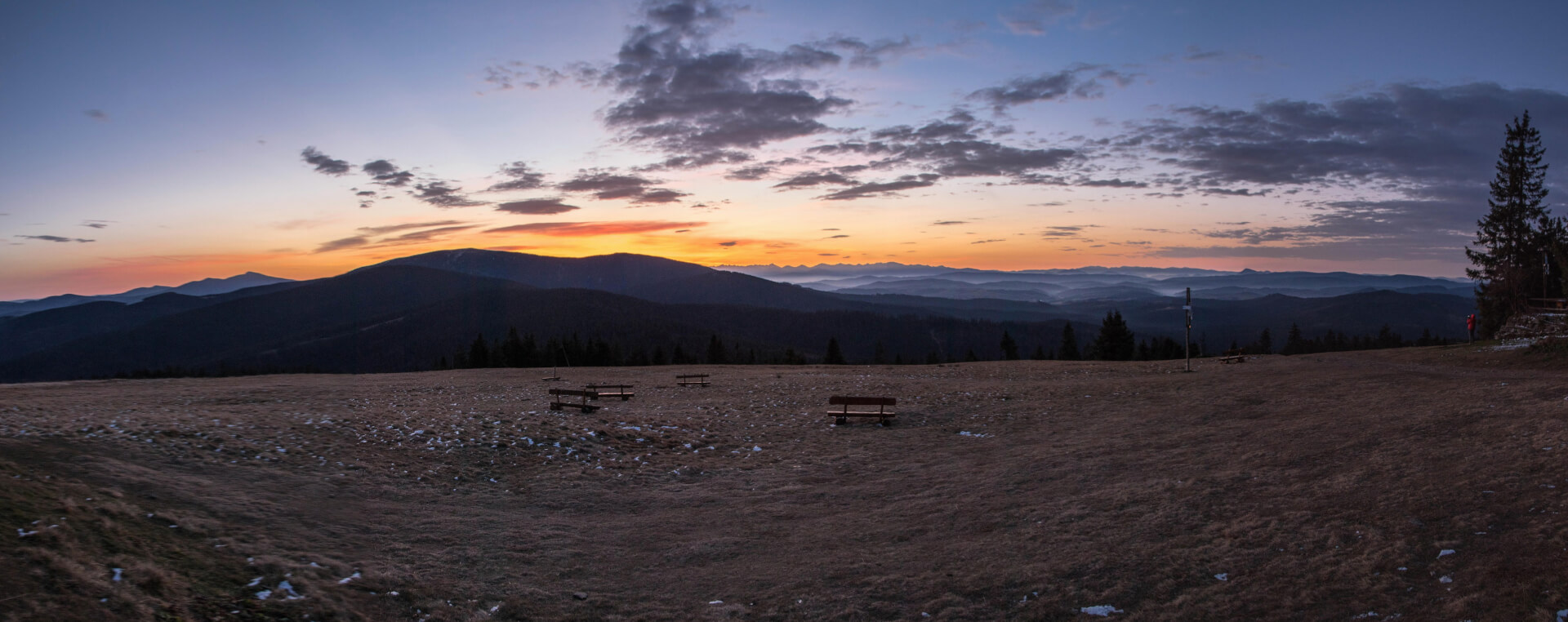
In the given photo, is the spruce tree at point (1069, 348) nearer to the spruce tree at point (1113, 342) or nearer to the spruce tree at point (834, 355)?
the spruce tree at point (1113, 342)

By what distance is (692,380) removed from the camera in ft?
122

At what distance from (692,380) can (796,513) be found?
999 inches

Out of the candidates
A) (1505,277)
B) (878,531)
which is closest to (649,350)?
(1505,277)

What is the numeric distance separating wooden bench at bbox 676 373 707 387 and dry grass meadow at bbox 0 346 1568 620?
12.8 meters

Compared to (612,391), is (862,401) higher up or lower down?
higher up

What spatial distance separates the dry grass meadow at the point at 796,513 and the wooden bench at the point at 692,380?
12.8 meters

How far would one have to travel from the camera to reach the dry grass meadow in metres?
7.43

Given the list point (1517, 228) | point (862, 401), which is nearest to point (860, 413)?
point (862, 401)

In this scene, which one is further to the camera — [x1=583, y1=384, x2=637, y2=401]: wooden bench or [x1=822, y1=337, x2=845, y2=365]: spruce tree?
[x1=822, y1=337, x2=845, y2=365]: spruce tree

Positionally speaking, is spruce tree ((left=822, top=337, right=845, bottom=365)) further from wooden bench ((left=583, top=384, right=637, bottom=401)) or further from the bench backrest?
the bench backrest

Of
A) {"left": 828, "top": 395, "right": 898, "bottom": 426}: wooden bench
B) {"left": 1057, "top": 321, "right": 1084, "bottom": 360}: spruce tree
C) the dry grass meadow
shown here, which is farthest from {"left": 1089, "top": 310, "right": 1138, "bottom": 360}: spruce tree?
{"left": 828, "top": 395, "right": 898, "bottom": 426}: wooden bench

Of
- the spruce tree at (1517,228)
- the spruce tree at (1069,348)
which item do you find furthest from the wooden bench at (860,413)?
the spruce tree at (1069,348)

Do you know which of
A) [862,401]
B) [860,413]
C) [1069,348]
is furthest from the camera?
[1069,348]

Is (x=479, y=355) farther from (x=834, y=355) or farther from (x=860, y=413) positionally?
(x=860, y=413)
